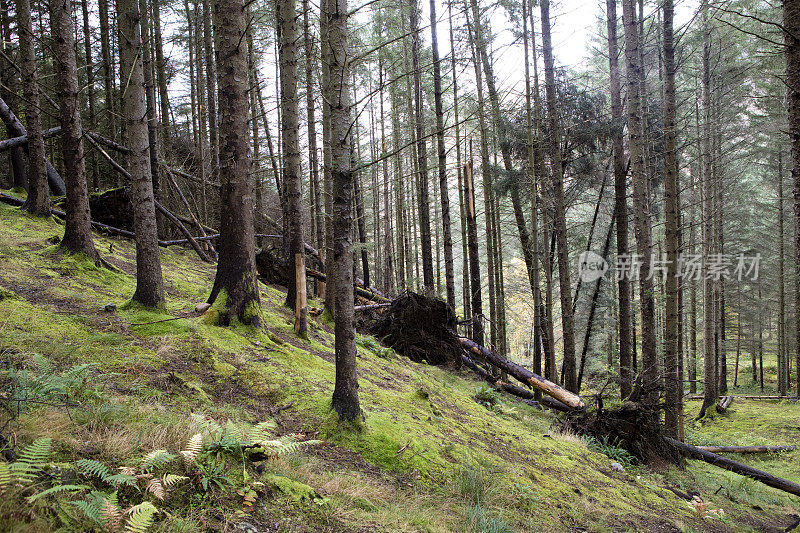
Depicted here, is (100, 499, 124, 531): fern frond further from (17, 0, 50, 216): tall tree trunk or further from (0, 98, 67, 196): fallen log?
(0, 98, 67, 196): fallen log

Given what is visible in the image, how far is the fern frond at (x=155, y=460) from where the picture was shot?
2.25 m

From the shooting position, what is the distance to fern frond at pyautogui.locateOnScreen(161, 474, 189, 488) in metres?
2.16

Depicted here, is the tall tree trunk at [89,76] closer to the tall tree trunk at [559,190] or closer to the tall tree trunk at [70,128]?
the tall tree trunk at [70,128]

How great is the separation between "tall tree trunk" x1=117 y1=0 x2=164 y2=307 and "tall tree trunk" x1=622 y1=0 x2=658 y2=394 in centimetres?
808

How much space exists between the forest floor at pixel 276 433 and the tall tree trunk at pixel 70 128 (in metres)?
0.50

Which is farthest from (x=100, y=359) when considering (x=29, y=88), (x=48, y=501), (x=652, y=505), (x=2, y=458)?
(x=29, y=88)

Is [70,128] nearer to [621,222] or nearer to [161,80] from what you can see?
[161,80]

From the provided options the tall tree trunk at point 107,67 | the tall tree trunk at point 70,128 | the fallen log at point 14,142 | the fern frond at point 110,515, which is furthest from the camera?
the tall tree trunk at point 107,67

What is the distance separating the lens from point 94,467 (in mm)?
2062

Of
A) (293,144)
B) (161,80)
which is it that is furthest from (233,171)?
(161,80)

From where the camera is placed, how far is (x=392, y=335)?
10430 millimetres

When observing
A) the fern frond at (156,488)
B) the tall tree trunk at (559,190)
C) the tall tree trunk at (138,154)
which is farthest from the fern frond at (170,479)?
the tall tree trunk at (559,190)

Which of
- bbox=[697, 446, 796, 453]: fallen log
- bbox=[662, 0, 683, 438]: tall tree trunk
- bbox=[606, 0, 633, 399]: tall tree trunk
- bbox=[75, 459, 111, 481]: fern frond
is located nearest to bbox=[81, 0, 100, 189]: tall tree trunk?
bbox=[75, 459, 111, 481]: fern frond

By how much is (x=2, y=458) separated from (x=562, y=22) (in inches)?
466
